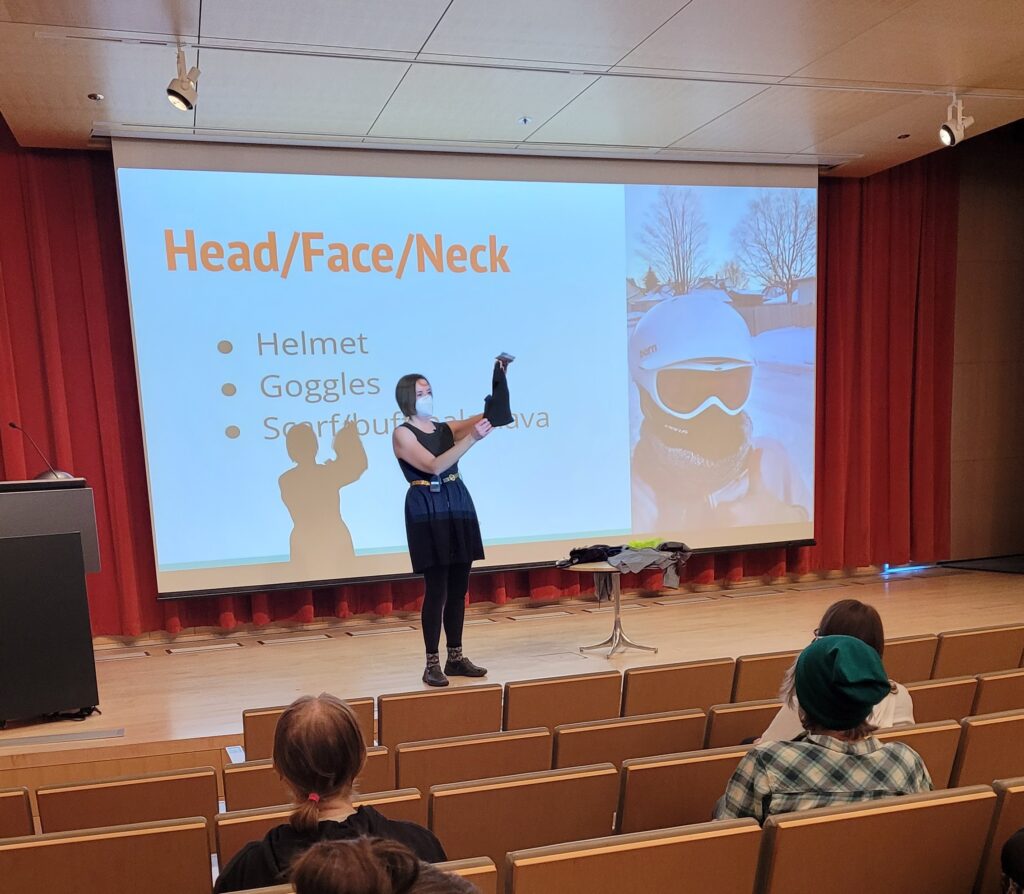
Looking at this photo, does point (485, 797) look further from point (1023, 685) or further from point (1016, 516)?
point (1016, 516)

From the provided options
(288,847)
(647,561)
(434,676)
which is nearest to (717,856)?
(288,847)

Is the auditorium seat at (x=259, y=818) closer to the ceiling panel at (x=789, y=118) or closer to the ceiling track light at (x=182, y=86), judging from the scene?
the ceiling track light at (x=182, y=86)

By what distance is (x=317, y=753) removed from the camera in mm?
1547

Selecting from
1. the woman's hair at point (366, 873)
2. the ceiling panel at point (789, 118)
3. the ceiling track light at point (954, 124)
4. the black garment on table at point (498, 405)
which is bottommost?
the woman's hair at point (366, 873)

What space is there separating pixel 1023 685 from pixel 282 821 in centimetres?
222

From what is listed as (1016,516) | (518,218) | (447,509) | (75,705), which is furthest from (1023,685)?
(1016,516)

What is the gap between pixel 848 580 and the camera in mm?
7355

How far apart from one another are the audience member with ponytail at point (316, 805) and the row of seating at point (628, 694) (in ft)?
3.69

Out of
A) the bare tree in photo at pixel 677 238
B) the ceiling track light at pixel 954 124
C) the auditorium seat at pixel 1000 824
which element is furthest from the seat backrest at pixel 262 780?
the bare tree in photo at pixel 677 238

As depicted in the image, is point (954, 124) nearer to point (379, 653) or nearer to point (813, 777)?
point (379, 653)

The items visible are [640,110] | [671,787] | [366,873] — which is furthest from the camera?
[640,110]

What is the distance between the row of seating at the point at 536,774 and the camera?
79.5 inches

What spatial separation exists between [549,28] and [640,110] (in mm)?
1395

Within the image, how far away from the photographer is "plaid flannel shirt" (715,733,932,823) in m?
1.70
